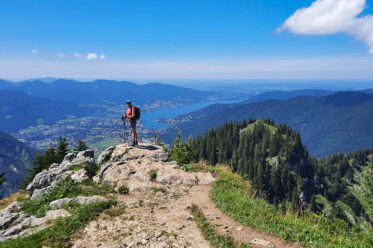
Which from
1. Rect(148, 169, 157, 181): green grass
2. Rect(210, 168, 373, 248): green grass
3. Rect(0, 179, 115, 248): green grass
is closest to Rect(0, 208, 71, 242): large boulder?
Rect(0, 179, 115, 248): green grass

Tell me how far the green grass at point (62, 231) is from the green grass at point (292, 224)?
276 inches

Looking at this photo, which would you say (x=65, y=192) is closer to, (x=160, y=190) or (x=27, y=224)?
(x=27, y=224)

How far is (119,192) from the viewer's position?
15.0 m

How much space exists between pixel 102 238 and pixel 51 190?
10029 mm

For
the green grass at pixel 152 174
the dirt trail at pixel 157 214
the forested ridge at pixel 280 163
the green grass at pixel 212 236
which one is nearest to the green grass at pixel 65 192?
the dirt trail at pixel 157 214

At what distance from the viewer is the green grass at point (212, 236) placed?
856 centimetres

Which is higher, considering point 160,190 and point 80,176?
point 160,190

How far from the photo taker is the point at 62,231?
9.59 m

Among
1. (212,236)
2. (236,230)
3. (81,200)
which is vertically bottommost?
(81,200)

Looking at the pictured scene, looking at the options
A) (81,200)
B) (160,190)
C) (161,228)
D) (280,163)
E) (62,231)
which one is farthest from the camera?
(280,163)

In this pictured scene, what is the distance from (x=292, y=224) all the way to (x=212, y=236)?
12.6ft

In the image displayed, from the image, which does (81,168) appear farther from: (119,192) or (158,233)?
(158,233)

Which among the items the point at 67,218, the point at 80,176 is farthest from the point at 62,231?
the point at 80,176

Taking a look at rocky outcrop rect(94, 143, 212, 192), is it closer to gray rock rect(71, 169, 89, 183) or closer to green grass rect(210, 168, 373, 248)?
gray rock rect(71, 169, 89, 183)
